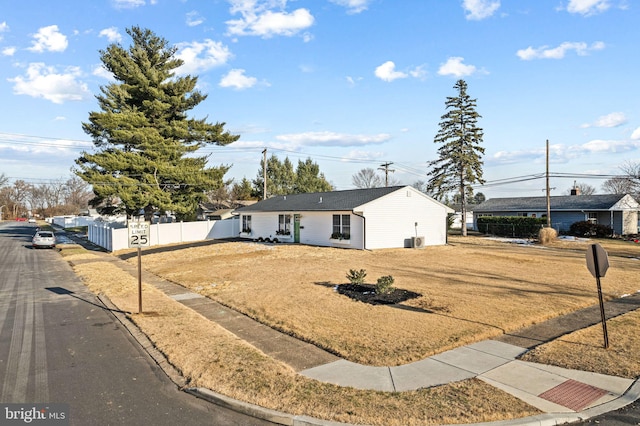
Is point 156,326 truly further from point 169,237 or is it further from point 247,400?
point 169,237

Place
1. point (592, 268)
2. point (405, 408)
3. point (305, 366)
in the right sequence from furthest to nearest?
point (592, 268), point (305, 366), point (405, 408)

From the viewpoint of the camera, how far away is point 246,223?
3550 cm

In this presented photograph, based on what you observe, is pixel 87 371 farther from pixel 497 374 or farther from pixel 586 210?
pixel 586 210

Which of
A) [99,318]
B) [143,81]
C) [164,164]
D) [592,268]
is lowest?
[99,318]

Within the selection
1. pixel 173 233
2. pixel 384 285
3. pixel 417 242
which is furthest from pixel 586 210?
pixel 173 233

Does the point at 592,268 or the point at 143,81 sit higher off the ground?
the point at 143,81

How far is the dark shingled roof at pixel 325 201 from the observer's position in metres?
26.4

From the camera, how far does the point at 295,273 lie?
54.2 feet

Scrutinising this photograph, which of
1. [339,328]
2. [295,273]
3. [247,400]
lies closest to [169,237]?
[295,273]

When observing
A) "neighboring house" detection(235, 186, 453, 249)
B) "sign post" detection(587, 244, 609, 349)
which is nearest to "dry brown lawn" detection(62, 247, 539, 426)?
"sign post" detection(587, 244, 609, 349)

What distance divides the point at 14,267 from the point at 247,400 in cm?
2146

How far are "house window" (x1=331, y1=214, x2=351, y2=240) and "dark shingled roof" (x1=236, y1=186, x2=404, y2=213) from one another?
0.79 meters

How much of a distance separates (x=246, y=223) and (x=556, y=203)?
33.3 meters

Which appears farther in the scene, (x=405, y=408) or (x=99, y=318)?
(x=99, y=318)
